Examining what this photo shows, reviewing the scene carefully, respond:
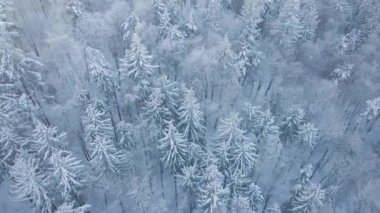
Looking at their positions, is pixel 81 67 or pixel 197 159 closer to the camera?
pixel 197 159

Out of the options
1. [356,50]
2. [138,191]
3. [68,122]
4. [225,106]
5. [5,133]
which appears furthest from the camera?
[356,50]

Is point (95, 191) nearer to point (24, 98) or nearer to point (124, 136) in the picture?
point (124, 136)

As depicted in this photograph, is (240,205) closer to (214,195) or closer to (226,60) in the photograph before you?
(214,195)

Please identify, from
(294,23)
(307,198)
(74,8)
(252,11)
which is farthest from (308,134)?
(74,8)

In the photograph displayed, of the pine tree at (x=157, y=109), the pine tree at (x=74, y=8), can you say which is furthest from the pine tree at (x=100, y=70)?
the pine tree at (x=74, y=8)

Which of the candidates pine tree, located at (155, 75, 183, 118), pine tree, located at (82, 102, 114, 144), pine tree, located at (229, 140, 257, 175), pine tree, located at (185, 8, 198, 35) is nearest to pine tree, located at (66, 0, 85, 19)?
pine tree, located at (185, 8, 198, 35)

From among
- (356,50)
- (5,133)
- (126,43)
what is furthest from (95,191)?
(356,50)
